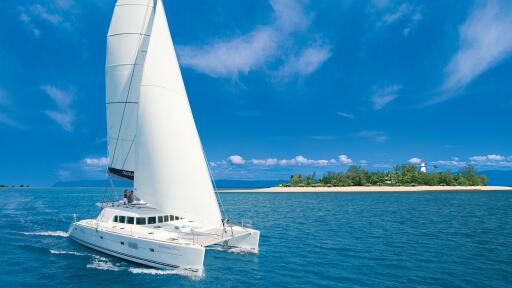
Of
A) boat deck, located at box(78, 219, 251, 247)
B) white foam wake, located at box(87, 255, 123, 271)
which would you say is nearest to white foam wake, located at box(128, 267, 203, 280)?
white foam wake, located at box(87, 255, 123, 271)

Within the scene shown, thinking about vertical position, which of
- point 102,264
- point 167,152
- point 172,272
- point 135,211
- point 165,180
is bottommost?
point 102,264

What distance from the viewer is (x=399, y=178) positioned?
5453 inches

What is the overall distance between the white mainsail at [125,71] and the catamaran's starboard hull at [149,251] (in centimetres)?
534

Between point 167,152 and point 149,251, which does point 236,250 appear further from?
point 167,152

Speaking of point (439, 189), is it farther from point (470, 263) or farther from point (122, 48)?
point (122, 48)

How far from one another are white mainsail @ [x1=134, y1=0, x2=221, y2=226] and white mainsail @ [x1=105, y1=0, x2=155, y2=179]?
4.84 m

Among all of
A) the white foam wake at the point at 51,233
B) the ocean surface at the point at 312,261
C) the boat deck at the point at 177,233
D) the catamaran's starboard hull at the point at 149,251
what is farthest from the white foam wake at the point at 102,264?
the white foam wake at the point at 51,233

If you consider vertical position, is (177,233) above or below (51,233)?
above

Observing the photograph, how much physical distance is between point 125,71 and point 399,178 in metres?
134

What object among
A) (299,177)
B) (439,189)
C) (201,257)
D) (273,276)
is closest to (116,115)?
(201,257)

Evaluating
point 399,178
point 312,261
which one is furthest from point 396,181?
point 312,261

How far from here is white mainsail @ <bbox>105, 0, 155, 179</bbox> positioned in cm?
2509

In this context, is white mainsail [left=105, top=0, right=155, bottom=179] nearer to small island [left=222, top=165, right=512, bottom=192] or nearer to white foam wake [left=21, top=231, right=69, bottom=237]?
white foam wake [left=21, top=231, right=69, bottom=237]

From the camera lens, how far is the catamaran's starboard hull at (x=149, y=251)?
17647mm
